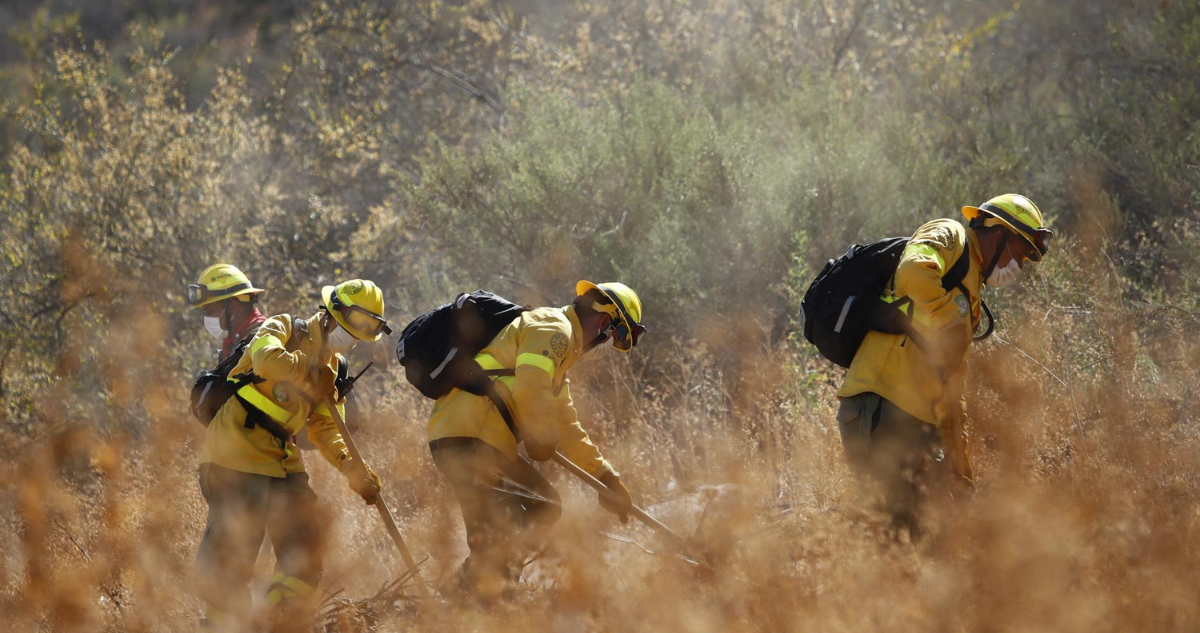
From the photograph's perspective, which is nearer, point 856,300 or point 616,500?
point 856,300

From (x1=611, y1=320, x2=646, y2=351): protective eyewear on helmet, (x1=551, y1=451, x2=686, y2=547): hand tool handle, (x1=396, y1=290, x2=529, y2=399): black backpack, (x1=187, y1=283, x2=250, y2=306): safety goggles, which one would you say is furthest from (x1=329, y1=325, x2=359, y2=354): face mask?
(x1=611, y1=320, x2=646, y2=351): protective eyewear on helmet

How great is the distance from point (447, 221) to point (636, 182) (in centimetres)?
200

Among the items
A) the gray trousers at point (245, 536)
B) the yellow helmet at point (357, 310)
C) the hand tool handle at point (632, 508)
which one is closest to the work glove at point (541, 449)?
the hand tool handle at point (632, 508)

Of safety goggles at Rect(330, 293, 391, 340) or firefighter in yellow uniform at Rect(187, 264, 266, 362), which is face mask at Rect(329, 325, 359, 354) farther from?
firefighter in yellow uniform at Rect(187, 264, 266, 362)

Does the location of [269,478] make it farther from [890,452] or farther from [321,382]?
[890,452]

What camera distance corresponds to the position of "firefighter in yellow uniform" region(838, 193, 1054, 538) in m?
4.05

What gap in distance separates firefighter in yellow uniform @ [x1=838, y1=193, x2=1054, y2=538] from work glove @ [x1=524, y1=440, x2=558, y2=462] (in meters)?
1.23

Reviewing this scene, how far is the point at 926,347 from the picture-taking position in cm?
408

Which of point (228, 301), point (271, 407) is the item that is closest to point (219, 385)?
point (271, 407)

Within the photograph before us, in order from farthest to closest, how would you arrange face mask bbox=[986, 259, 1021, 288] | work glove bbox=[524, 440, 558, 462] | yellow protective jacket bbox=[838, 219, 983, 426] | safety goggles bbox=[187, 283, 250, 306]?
safety goggles bbox=[187, 283, 250, 306]
work glove bbox=[524, 440, 558, 462]
face mask bbox=[986, 259, 1021, 288]
yellow protective jacket bbox=[838, 219, 983, 426]

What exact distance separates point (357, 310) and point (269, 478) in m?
0.88

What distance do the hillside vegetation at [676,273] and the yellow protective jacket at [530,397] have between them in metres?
0.53

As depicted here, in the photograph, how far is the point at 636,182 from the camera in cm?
982

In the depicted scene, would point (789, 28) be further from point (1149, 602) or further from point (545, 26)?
point (1149, 602)
